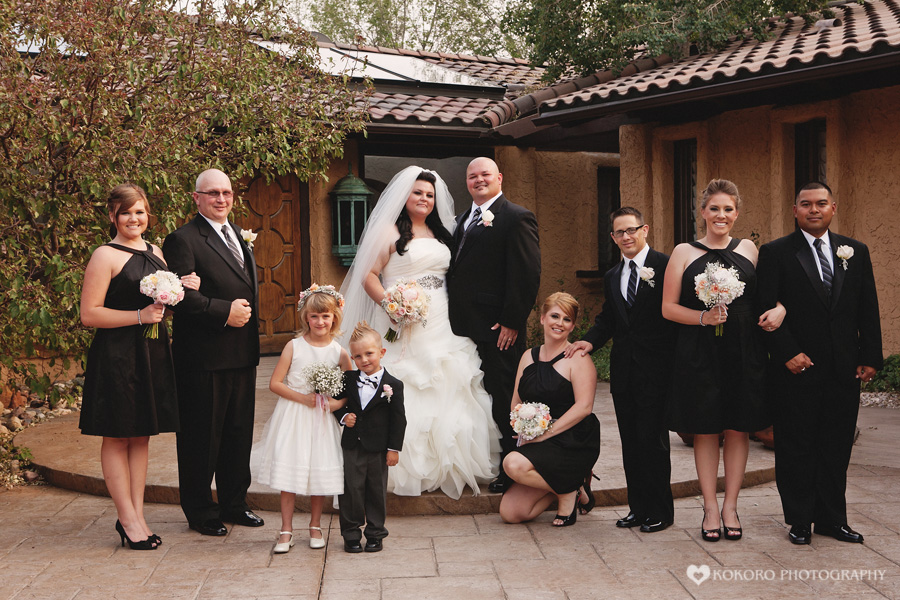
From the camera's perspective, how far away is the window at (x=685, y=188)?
10750 mm

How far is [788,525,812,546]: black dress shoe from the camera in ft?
15.0

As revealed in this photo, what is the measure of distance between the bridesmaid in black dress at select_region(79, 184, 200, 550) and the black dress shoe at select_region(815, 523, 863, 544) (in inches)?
136

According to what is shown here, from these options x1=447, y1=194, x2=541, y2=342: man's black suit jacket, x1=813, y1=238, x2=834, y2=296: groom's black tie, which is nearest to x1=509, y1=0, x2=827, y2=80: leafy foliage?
x1=447, y1=194, x2=541, y2=342: man's black suit jacket

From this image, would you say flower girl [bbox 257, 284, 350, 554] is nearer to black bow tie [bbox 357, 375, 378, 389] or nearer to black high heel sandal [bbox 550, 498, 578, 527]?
black bow tie [bbox 357, 375, 378, 389]

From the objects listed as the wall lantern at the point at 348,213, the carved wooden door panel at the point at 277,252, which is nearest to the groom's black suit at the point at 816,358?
the wall lantern at the point at 348,213

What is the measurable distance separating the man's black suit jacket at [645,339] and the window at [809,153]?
5.39 meters

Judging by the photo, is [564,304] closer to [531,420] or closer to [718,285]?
[531,420]

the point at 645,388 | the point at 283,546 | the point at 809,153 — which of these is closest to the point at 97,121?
the point at 283,546

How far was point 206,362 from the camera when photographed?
16.1 ft

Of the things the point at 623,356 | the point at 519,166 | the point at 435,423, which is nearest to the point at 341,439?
the point at 435,423

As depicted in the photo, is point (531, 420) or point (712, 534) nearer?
point (712, 534)

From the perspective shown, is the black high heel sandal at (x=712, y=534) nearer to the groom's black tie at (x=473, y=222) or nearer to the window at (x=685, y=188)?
the groom's black tie at (x=473, y=222)

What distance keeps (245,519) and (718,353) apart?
2783 millimetres

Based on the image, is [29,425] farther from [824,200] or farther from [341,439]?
[824,200]
